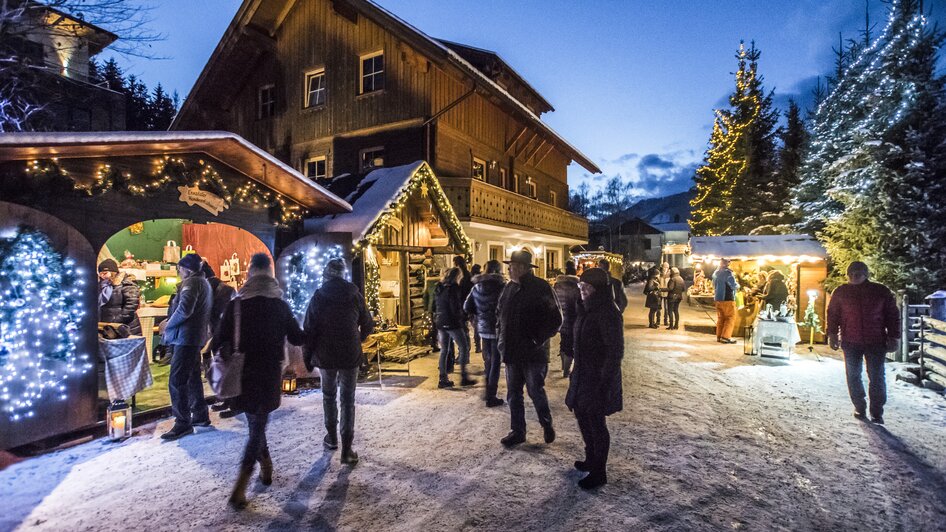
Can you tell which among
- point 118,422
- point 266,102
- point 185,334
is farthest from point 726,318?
point 266,102

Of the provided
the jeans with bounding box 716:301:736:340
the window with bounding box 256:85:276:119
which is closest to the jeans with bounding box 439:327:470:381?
the jeans with bounding box 716:301:736:340

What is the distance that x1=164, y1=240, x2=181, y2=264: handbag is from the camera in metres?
11.3

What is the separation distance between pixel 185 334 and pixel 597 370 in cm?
469

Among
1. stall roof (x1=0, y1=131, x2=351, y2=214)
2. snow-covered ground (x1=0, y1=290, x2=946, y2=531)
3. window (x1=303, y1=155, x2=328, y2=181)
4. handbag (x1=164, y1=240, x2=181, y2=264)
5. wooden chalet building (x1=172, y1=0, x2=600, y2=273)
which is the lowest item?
snow-covered ground (x1=0, y1=290, x2=946, y2=531)

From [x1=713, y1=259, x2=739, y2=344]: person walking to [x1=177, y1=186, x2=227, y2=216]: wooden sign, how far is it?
35.8ft

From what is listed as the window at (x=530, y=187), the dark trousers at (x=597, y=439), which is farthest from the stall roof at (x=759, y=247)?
the window at (x=530, y=187)

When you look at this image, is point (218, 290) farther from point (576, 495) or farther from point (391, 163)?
point (391, 163)

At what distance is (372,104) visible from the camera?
16312 millimetres

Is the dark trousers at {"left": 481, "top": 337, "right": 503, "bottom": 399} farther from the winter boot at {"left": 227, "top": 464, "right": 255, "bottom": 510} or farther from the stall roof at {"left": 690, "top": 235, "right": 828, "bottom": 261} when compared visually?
the stall roof at {"left": 690, "top": 235, "right": 828, "bottom": 261}

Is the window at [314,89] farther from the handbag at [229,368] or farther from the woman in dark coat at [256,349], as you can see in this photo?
the handbag at [229,368]

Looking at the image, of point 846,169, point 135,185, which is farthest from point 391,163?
point 846,169

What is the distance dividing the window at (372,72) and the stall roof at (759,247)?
12188 mm

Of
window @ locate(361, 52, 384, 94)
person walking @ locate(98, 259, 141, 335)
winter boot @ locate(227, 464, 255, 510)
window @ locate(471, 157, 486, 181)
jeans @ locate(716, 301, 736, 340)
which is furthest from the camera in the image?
window @ locate(471, 157, 486, 181)

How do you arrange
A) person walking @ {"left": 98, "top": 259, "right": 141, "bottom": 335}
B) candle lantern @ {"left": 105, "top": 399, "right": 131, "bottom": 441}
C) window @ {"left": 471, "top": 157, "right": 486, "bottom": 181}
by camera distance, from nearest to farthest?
candle lantern @ {"left": 105, "top": 399, "right": 131, "bottom": 441}, person walking @ {"left": 98, "top": 259, "right": 141, "bottom": 335}, window @ {"left": 471, "top": 157, "right": 486, "bottom": 181}
